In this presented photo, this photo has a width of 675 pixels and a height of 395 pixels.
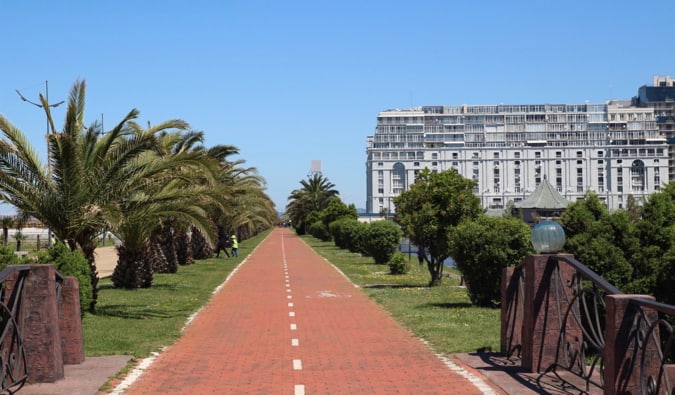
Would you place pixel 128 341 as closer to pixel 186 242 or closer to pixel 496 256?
pixel 496 256

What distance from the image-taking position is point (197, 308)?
18844 mm

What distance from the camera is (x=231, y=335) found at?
14000mm

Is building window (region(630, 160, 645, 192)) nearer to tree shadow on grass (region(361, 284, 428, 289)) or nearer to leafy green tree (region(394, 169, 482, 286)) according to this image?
tree shadow on grass (region(361, 284, 428, 289))

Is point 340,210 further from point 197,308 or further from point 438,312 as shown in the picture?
point 438,312

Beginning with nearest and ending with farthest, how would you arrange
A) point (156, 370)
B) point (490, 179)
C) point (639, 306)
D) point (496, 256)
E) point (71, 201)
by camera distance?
point (639, 306)
point (156, 370)
point (71, 201)
point (496, 256)
point (490, 179)

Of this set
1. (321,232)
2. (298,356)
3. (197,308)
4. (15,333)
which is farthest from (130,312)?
(321,232)

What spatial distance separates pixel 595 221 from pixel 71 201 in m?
9.78

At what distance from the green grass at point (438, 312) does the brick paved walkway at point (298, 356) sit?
38 centimetres

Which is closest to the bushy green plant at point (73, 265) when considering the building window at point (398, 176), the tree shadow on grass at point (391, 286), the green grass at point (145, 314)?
the green grass at point (145, 314)

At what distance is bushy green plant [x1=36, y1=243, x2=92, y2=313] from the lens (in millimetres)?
15245

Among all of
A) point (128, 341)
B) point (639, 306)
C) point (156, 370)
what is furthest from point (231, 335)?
point (639, 306)

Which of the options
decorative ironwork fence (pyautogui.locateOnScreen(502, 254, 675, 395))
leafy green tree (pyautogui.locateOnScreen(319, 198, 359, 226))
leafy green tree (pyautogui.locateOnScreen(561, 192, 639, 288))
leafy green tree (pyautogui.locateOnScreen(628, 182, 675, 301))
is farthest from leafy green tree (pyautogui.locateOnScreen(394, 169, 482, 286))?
leafy green tree (pyautogui.locateOnScreen(319, 198, 359, 226))

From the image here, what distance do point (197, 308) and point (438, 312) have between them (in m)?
5.49

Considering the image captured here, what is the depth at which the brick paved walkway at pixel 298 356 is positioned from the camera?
9.18m
